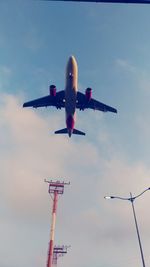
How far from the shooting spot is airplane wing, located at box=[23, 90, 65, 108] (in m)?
42.3

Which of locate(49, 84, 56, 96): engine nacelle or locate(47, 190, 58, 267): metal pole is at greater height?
locate(49, 84, 56, 96): engine nacelle

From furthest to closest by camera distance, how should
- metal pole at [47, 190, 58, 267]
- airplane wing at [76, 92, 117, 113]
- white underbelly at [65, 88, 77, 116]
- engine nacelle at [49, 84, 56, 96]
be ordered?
1. metal pole at [47, 190, 58, 267]
2. airplane wing at [76, 92, 117, 113]
3. engine nacelle at [49, 84, 56, 96]
4. white underbelly at [65, 88, 77, 116]

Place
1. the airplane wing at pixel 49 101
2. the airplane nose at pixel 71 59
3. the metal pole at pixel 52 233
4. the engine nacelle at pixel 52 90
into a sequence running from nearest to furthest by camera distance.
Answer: the airplane nose at pixel 71 59 → the engine nacelle at pixel 52 90 → the airplane wing at pixel 49 101 → the metal pole at pixel 52 233

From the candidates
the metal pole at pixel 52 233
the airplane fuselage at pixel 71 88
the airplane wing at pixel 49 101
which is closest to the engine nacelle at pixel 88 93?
the airplane fuselage at pixel 71 88

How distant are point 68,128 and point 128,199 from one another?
17.0m

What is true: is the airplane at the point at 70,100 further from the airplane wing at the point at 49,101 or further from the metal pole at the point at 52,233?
the metal pole at the point at 52,233

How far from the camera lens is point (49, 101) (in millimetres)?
42719

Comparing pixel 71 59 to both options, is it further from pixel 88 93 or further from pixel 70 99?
pixel 70 99

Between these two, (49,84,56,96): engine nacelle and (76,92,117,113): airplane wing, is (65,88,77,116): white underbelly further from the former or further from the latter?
(76,92,117,113): airplane wing

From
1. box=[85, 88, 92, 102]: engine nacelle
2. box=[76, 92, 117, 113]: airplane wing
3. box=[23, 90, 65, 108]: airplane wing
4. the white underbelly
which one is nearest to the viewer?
the white underbelly

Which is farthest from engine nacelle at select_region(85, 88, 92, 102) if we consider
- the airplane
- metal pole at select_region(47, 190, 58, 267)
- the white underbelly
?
metal pole at select_region(47, 190, 58, 267)

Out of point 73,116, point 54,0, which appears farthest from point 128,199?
point 54,0

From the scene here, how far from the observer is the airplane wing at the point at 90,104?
43281 mm

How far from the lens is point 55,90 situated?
40688 mm
